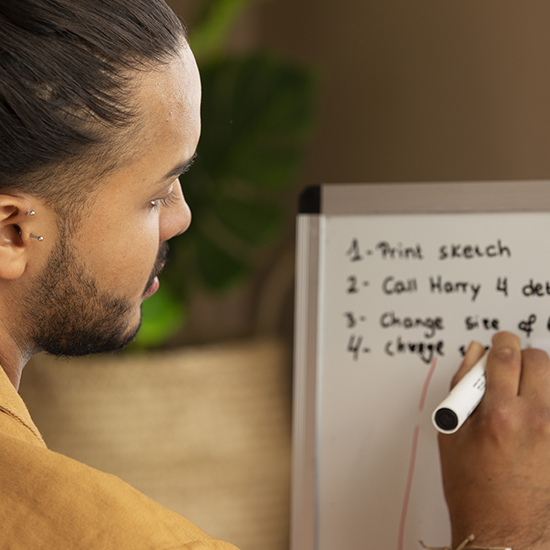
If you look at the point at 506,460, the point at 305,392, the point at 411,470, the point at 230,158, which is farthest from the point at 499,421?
the point at 230,158

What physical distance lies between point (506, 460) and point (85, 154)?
0.57m

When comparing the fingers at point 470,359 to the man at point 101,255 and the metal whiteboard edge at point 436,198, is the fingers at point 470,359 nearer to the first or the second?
the man at point 101,255

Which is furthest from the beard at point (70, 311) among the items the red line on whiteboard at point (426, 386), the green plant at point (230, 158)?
the green plant at point (230, 158)

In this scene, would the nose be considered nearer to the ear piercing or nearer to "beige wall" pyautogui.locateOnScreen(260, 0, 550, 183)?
the ear piercing

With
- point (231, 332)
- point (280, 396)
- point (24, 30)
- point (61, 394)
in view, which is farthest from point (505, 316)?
point (231, 332)

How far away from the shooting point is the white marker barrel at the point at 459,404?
2.28 ft

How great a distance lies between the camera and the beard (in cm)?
62

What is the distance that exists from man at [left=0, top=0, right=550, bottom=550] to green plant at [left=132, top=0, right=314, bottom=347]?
2.94 feet

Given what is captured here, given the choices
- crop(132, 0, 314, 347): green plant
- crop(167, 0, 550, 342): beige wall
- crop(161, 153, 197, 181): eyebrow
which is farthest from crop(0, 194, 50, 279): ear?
crop(167, 0, 550, 342): beige wall

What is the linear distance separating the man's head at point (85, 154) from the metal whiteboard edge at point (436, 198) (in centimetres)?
29

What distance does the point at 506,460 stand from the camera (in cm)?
69

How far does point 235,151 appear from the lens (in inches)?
63.5

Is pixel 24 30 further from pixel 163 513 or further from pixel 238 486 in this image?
pixel 238 486

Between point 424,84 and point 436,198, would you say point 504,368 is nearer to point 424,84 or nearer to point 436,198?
point 436,198
